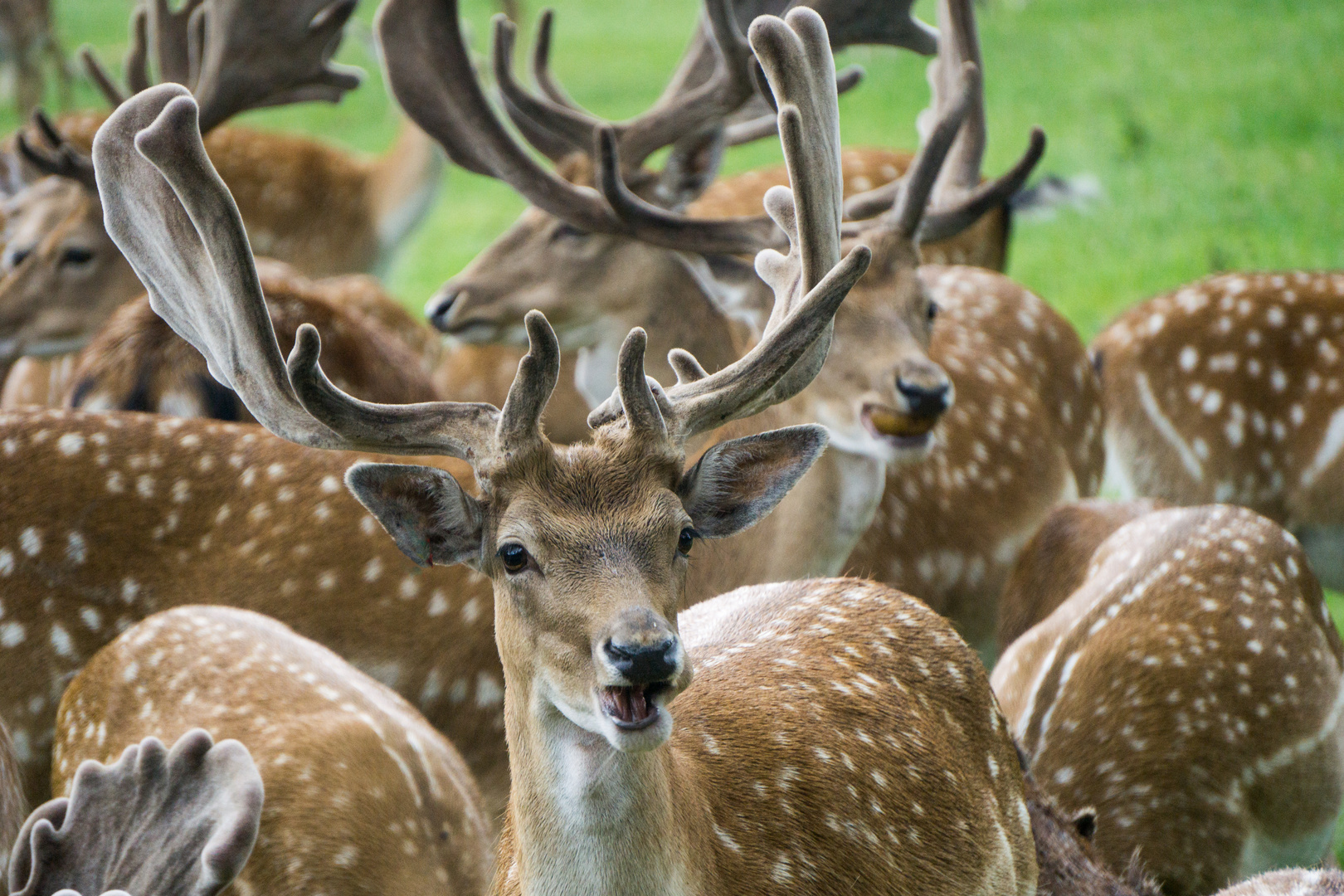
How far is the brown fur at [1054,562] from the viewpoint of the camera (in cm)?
402

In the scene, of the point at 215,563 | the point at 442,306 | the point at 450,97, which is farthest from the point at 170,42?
the point at 215,563

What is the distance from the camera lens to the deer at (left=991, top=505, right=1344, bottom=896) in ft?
10.9

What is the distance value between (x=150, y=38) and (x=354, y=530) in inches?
93.0

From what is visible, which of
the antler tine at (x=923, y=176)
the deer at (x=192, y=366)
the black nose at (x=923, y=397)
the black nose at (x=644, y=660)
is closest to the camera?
the black nose at (x=644, y=660)

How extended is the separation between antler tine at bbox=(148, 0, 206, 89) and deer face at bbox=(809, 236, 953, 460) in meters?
2.57

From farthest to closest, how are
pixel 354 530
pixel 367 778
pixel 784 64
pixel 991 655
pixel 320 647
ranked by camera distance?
1. pixel 991 655
2. pixel 354 530
3. pixel 320 647
4. pixel 367 778
5. pixel 784 64

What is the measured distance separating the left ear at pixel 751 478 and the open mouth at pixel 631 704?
1.30ft

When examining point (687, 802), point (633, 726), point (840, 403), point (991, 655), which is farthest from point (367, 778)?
point (991, 655)

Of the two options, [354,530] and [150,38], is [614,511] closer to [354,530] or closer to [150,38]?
[354,530]

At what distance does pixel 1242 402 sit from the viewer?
191 inches

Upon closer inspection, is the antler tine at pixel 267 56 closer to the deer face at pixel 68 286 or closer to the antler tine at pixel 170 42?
the antler tine at pixel 170 42

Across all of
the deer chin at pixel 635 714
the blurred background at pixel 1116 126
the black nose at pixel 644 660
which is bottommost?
the blurred background at pixel 1116 126

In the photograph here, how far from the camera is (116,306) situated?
4.76m

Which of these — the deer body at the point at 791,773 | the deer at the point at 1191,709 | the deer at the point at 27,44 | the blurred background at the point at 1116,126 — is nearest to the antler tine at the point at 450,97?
the deer body at the point at 791,773
